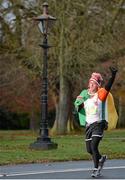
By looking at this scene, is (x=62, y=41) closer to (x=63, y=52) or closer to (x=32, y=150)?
(x=63, y=52)

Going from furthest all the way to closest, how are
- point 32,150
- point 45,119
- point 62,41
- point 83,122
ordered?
point 62,41
point 45,119
point 32,150
point 83,122

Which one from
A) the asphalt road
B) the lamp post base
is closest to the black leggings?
the asphalt road

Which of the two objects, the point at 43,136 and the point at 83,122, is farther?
the point at 43,136

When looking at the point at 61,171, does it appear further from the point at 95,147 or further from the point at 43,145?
the point at 43,145

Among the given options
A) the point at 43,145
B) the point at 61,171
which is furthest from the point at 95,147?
the point at 43,145

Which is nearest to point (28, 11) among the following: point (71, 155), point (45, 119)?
point (45, 119)

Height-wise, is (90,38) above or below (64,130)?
above

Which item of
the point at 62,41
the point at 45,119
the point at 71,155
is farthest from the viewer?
the point at 62,41

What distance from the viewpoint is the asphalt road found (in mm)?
11688

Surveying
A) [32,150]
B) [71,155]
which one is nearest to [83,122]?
[71,155]

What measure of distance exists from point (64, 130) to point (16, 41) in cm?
580

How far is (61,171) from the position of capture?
41.2 ft

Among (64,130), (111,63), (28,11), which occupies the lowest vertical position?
(64,130)

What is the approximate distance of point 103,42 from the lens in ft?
100
